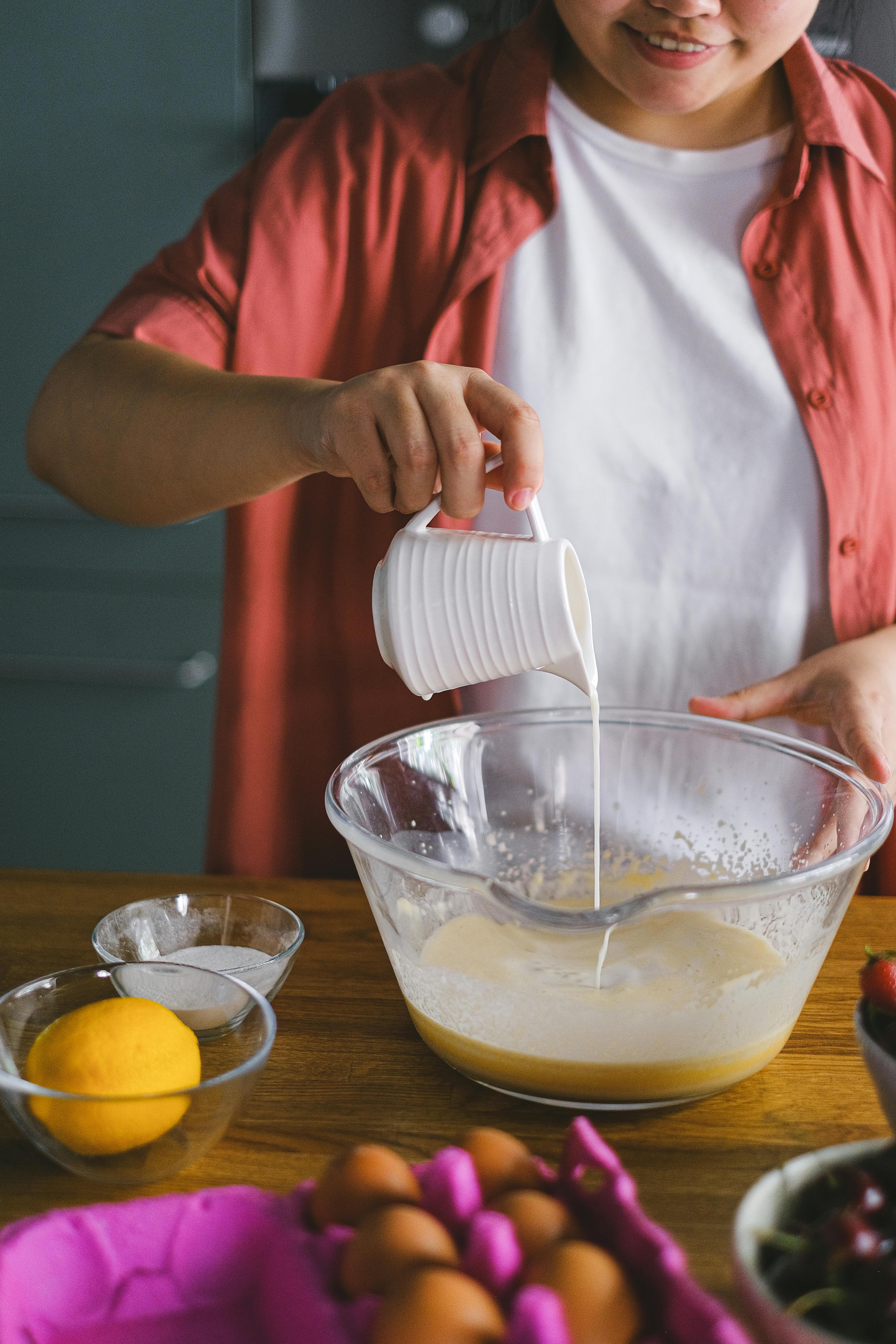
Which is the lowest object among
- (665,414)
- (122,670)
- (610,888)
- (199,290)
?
(122,670)

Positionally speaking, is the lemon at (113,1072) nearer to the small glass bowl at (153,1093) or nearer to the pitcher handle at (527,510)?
the small glass bowl at (153,1093)

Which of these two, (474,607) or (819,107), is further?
(819,107)

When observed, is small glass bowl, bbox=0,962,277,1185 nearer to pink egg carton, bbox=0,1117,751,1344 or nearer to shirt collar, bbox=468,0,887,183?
pink egg carton, bbox=0,1117,751,1344

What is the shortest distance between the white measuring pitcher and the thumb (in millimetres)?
317

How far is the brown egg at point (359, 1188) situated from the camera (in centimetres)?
51

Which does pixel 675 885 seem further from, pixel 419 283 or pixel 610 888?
pixel 419 283

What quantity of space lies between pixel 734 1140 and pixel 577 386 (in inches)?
32.6

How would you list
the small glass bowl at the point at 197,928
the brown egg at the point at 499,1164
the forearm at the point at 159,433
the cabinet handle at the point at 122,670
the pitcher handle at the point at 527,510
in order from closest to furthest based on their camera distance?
the brown egg at the point at 499,1164
the pitcher handle at the point at 527,510
the small glass bowl at the point at 197,928
the forearm at the point at 159,433
the cabinet handle at the point at 122,670

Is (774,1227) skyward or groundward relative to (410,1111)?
skyward

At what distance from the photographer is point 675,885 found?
0.95m

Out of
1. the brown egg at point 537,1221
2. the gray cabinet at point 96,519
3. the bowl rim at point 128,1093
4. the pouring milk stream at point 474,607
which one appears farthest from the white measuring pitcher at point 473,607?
the gray cabinet at point 96,519

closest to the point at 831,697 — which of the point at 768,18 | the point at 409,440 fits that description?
the point at 409,440

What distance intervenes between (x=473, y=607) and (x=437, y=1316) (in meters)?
0.41

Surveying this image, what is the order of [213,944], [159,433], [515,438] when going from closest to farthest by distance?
1. [515,438]
2. [213,944]
3. [159,433]
